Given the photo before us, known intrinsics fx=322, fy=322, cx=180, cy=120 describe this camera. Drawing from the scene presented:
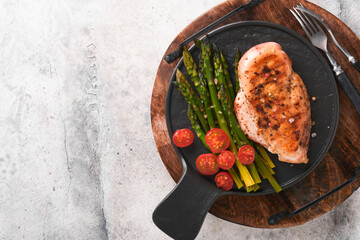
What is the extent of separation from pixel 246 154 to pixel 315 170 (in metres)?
0.91

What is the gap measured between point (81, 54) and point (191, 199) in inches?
100

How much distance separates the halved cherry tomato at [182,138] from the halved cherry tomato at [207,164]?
0.72ft

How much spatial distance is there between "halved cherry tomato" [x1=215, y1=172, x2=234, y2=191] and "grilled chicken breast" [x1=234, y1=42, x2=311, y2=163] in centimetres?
55

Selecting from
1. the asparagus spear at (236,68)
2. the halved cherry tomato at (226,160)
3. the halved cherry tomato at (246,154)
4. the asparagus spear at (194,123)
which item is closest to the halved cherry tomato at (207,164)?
the halved cherry tomato at (226,160)

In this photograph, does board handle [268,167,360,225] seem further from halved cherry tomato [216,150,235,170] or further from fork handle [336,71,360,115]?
halved cherry tomato [216,150,235,170]

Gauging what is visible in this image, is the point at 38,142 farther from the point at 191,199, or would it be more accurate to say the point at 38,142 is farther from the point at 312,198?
the point at 312,198

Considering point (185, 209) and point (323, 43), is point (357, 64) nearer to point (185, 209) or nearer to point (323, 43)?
point (323, 43)

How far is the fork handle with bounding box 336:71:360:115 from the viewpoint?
356 cm

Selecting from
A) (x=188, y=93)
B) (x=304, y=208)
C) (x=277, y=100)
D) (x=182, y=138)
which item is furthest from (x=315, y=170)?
(x=188, y=93)

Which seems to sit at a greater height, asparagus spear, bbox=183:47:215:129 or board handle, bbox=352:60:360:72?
asparagus spear, bbox=183:47:215:129

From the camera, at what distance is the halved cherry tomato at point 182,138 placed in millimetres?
3547

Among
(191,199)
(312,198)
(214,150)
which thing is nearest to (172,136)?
(214,150)

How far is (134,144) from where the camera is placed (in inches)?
171

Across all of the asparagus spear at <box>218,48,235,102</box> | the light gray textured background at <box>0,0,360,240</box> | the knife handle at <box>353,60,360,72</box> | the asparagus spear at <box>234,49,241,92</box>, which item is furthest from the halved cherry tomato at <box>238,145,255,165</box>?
the knife handle at <box>353,60,360,72</box>
